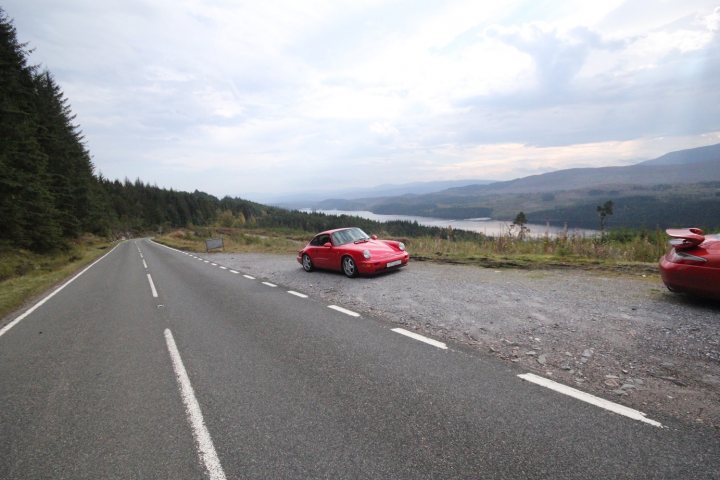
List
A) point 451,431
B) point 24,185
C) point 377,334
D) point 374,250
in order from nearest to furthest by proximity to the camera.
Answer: point 451,431 < point 377,334 < point 374,250 < point 24,185

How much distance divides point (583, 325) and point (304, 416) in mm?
4027

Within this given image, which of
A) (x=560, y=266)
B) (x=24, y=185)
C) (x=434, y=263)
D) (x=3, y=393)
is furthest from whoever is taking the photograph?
(x=24, y=185)

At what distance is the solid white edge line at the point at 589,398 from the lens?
2.74 meters

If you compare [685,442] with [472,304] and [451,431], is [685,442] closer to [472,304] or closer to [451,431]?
[451,431]

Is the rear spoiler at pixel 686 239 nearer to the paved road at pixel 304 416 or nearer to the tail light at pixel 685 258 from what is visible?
the tail light at pixel 685 258

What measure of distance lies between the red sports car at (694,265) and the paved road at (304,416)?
324 centimetres

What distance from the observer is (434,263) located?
11344mm

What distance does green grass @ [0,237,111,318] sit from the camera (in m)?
9.92

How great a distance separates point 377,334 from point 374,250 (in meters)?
4.78

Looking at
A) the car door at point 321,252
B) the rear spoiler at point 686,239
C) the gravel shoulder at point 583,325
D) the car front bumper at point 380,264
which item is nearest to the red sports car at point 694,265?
the rear spoiler at point 686,239

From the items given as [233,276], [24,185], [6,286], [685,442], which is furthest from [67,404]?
[24,185]

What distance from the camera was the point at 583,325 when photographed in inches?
185

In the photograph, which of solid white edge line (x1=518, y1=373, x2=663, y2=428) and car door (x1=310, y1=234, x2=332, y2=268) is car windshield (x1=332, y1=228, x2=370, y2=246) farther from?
solid white edge line (x1=518, y1=373, x2=663, y2=428)

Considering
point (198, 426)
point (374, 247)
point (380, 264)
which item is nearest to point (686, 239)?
point (380, 264)
